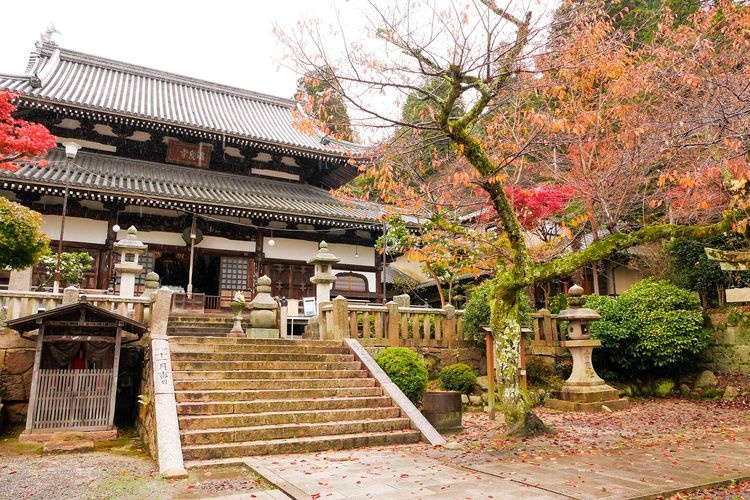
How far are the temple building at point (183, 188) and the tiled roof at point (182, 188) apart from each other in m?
0.04

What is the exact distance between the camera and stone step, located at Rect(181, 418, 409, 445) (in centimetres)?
711

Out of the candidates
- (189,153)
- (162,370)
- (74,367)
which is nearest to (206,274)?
(189,153)

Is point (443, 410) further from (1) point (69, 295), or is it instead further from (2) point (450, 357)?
(1) point (69, 295)

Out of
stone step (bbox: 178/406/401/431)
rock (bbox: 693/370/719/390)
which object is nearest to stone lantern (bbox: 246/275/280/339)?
stone step (bbox: 178/406/401/431)

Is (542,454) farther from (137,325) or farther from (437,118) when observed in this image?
(137,325)

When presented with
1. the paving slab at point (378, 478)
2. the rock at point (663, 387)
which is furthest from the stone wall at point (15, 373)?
the rock at point (663, 387)

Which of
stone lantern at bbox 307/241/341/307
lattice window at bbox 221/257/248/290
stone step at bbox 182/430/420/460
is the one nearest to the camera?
stone step at bbox 182/430/420/460

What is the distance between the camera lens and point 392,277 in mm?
24781

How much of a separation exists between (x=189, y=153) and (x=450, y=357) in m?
12.2

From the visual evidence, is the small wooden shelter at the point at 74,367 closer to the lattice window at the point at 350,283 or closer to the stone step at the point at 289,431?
the stone step at the point at 289,431

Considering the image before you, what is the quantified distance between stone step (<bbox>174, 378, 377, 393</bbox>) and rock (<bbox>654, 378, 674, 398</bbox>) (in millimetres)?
7909

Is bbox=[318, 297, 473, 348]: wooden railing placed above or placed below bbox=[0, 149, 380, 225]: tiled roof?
below

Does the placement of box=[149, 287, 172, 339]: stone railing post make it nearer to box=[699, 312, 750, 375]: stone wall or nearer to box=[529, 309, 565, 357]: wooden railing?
box=[529, 309, 565, 357]: wooden railing

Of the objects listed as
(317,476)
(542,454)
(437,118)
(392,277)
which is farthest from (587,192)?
(392,277)
